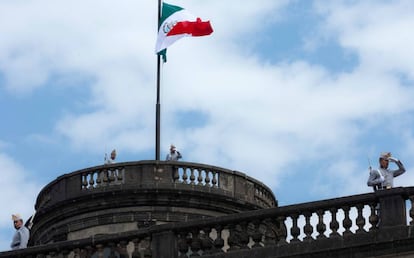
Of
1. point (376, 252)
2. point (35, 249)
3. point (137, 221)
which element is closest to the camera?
point (376, 252)

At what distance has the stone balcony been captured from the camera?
43625 mm

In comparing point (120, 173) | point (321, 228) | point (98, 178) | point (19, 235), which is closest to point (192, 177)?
point (120, 173)

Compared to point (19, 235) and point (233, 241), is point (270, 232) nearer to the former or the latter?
point (233, 241)

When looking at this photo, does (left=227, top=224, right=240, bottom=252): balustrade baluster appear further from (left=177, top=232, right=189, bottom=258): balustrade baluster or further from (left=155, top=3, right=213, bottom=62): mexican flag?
(left=155, top=3, right=213, bottom=62): mexican flag

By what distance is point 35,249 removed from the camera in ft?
111

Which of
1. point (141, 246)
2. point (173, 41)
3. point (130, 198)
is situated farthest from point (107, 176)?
point (141, 246)

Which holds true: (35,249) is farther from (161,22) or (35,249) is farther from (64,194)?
(161,22)

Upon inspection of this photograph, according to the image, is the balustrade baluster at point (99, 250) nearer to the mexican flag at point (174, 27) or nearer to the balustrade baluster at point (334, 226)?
the balustrade baluster at point (334, 226)

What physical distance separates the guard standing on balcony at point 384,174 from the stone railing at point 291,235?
1232mm

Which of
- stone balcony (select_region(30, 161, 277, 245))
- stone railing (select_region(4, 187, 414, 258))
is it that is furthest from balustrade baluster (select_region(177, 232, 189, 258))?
stone balcony (select_region(30, 161, 277, 245))

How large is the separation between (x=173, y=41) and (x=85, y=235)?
7768 mm

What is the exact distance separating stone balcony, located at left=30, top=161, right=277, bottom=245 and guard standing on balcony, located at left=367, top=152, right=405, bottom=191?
37.9 ft

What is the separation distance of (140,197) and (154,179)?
0.63m

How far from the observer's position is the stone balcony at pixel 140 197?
4362cm
